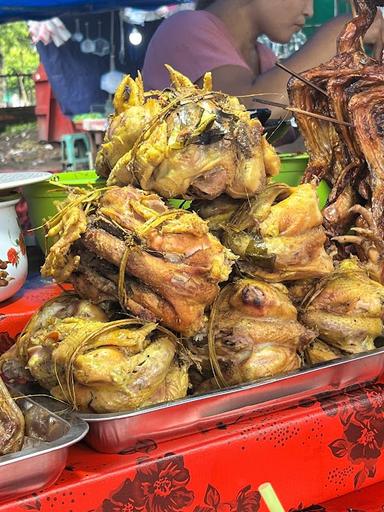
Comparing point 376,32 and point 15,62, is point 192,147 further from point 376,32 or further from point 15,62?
point 15,62

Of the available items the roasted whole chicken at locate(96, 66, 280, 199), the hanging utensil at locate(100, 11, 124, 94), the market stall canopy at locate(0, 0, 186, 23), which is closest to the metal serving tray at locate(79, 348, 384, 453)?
the roasted whole chicken at locate(96, 66, 280, 199)

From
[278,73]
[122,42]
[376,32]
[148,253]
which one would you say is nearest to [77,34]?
[122,42]

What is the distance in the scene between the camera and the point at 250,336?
123 centimetres

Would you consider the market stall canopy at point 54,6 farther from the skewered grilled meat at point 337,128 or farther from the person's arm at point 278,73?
the skewered grilled meat at point 337,128

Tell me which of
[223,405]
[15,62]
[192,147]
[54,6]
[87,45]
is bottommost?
[15,62]

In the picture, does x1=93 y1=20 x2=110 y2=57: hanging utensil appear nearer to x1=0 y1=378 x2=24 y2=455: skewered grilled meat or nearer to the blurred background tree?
x1=0 y1=378 x2=24 y2=455: skewered grilled meat

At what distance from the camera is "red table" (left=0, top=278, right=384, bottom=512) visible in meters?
1.02

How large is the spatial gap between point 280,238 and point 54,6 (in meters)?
4.20

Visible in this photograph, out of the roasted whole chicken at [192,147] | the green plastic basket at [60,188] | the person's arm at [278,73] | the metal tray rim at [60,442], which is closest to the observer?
the metal tray rim at [60,442]

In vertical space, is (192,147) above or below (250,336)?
above

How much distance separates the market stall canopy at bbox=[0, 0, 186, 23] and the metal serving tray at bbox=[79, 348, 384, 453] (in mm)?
4086

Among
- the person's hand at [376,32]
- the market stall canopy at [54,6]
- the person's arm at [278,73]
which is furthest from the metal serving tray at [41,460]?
the market stall canopy at [54,6]

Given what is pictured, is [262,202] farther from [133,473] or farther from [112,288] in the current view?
[133,473]

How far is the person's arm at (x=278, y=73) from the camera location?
9.80 feet
